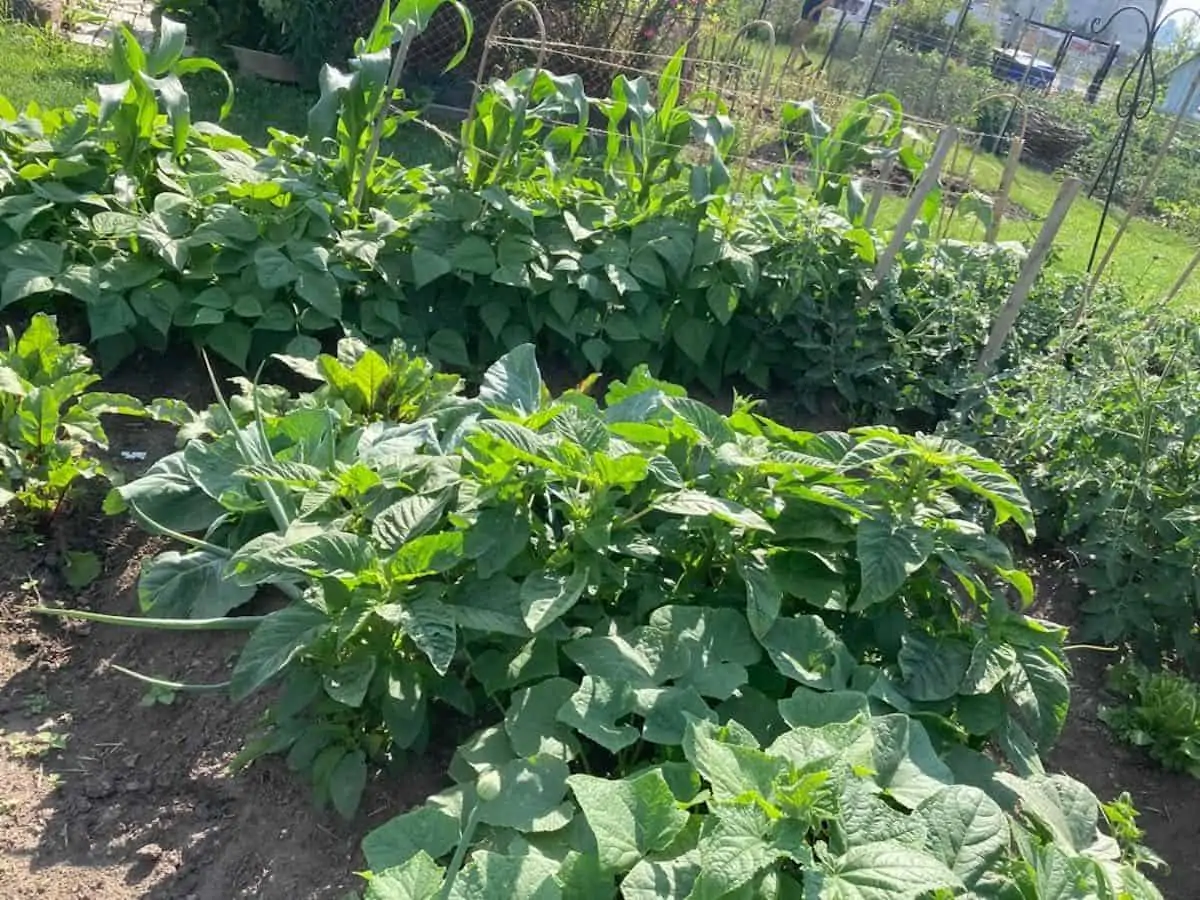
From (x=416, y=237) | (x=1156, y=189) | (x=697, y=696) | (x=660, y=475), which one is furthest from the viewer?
(x=1156, y=189)

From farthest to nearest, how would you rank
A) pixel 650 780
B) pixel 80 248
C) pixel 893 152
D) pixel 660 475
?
pixel 893 152 → pixel 80 248 → pixel 660 475 → pixel 650 780

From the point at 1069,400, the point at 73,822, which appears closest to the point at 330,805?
the point at 73,822

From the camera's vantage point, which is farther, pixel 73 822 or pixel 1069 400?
pixel 1069 400

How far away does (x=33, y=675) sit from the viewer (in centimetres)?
246

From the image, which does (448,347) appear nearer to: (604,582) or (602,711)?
(604,582)

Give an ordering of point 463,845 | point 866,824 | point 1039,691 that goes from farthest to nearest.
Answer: point 1039,691, point 463,845, point 866,824

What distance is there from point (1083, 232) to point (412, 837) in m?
10.2

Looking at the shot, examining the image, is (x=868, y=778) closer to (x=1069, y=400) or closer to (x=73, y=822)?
(x=73, y=822)

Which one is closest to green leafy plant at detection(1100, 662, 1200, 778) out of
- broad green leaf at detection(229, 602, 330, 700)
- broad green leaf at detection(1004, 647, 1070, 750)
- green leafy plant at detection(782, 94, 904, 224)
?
broad green leaf at detection(1004, 647, 1070, 750)

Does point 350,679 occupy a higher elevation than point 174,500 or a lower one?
higher

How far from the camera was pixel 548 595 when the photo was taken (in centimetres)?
198

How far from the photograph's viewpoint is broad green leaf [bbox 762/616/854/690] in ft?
6.63

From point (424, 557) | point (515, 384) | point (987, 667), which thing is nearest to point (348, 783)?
point (424, 557)

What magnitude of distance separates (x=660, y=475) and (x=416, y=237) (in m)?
1.82
